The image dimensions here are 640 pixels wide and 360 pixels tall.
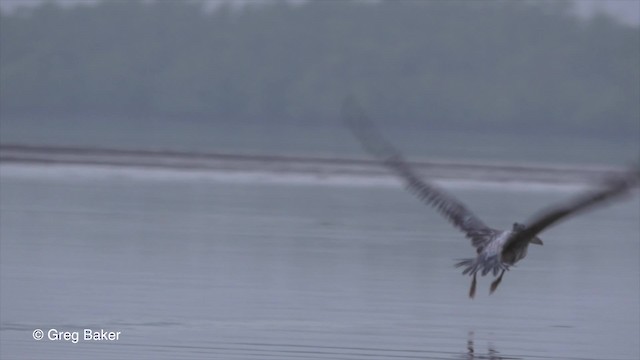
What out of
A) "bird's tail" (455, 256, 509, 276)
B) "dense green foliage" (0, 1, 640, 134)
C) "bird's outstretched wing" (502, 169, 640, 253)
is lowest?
"bird's outstretched wing" (502, 169, 640, 253)

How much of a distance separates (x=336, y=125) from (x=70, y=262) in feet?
159

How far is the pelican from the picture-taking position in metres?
10.4

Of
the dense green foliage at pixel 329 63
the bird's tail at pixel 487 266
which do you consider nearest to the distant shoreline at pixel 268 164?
the bird's tail at pixel 487 266

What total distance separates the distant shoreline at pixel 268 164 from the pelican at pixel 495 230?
18.6 m

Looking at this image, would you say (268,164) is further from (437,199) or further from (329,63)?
(329,63)

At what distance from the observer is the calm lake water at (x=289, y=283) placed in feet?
42.8

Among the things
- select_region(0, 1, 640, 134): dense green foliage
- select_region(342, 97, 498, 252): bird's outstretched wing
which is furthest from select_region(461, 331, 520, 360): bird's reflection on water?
select_region(0, 1, 640, 134): dense green foliage

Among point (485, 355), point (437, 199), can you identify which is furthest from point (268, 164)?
point (437, 199)

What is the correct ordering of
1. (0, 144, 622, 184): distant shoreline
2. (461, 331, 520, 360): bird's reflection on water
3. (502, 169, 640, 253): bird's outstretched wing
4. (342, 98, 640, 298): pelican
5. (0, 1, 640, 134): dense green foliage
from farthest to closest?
(0, 1, 640, 134): dense green foliage < (0, 144, 622, 184): distant shoreline < (461, 331, 520, 360): bird's reflection on water < (342, 98, 640, 298): pelican < (502, 169, 640, 253): bird's outstretched wing

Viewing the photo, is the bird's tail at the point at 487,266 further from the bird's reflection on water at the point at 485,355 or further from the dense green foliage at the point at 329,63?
the dense green foliage at the point at 329,63

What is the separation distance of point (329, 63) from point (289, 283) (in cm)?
6326

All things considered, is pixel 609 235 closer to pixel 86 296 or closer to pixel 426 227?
pixel 426 227

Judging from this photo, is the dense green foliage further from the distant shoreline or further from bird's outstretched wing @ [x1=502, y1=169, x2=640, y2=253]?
bird's outstretched wing @ [x1=502, y1=169, x2=640, y2=253]

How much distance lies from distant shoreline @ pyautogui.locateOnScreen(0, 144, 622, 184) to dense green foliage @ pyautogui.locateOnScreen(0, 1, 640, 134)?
105 ft
